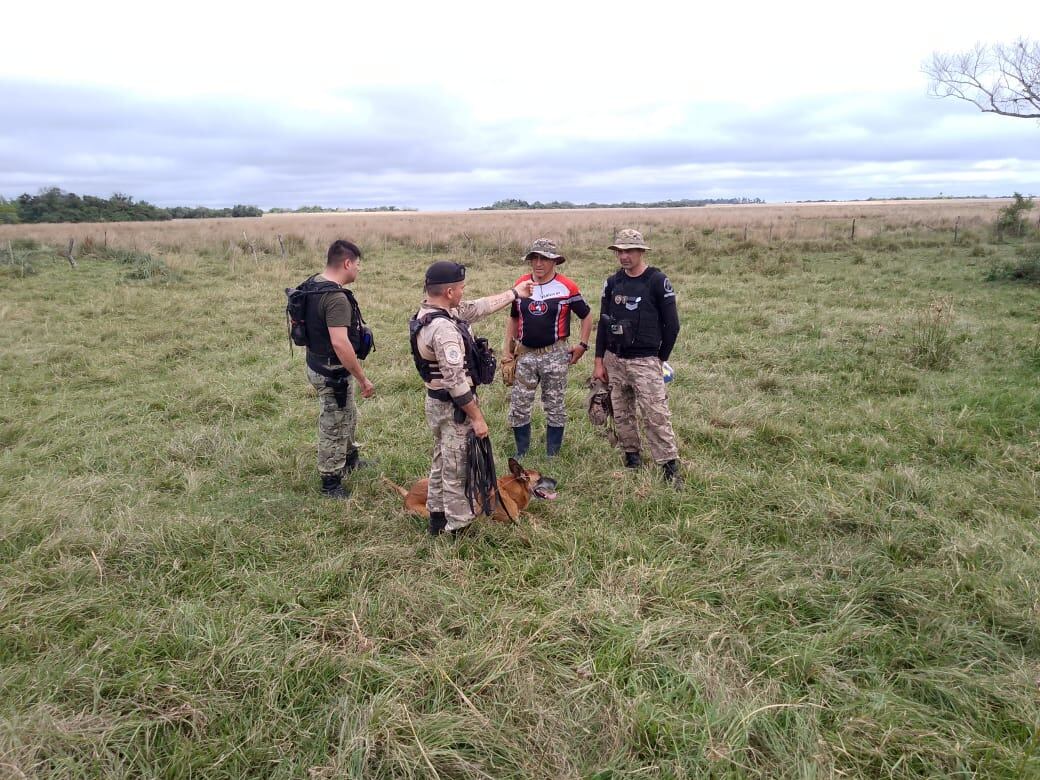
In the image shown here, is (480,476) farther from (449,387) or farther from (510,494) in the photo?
(449,387)

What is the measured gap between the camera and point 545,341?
442cm

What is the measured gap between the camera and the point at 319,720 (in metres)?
2.24

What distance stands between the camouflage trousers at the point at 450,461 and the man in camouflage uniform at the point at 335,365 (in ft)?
2.19

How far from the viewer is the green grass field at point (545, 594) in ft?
7.02

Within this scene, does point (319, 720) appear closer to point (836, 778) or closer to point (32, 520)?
point (836, 778)

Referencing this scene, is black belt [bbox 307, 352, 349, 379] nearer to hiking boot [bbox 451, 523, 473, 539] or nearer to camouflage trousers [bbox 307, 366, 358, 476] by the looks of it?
camouflage trousers [bbox 307, 366, 358, 476]

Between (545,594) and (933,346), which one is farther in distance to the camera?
(933,346)

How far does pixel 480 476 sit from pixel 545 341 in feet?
4.53

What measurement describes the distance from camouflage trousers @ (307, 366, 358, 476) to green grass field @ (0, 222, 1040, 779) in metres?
0.27

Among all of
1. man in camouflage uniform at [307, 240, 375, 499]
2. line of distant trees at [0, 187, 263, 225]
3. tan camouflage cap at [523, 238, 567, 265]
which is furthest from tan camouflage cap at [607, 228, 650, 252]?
line of distant trees at [0, 187, 263, 225]

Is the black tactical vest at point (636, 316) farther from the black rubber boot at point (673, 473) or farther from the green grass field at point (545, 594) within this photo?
the green grass field at point (545, 594)

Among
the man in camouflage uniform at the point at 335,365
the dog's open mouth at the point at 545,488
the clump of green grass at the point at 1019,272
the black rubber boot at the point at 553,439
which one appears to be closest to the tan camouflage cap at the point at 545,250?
the man in camouflage uniform at the point at 335,365

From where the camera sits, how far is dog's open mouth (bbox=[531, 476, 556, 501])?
13.2 ft

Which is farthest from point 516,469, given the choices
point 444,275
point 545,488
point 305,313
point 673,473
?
point 305,313
